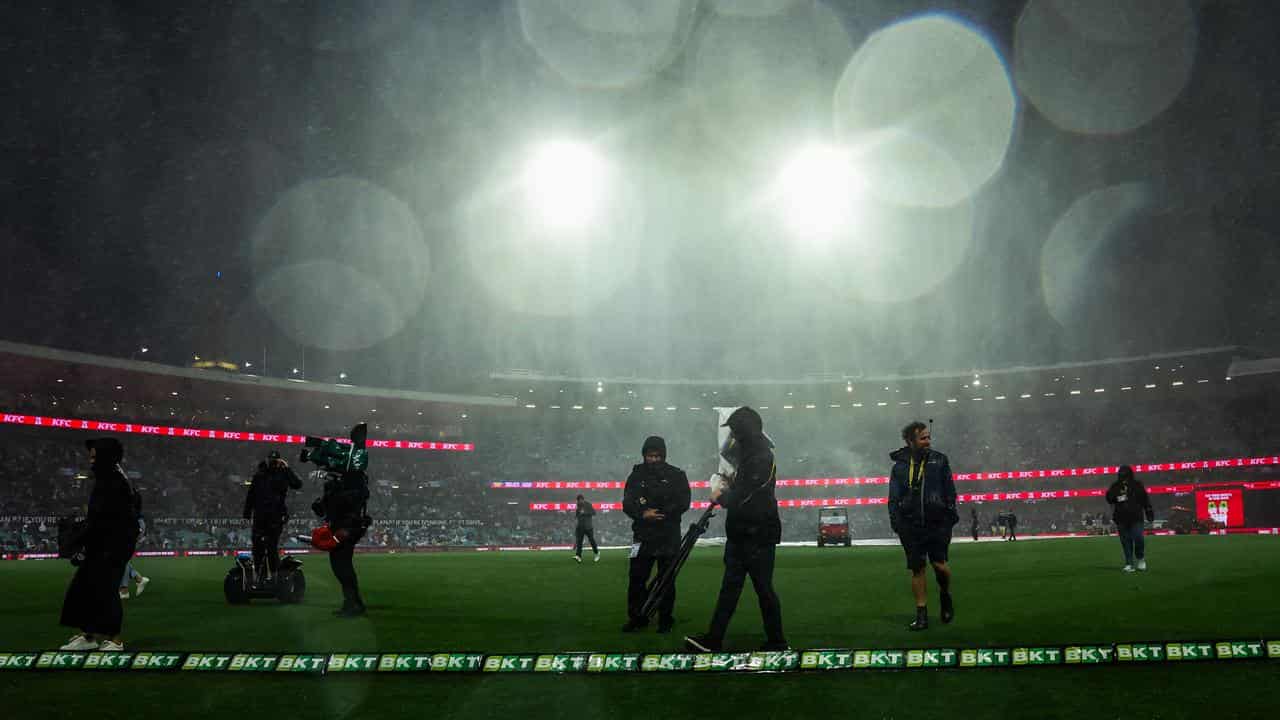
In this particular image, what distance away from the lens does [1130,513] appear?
16.6 m

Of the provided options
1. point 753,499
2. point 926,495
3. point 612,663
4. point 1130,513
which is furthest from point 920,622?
point 1130,513

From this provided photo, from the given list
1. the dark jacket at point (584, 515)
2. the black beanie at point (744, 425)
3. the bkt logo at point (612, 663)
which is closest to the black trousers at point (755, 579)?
the bkt logo at point (612, 663)

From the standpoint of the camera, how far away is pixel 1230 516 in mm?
51594

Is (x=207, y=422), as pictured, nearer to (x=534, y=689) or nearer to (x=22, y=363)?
(x=22, y=363)

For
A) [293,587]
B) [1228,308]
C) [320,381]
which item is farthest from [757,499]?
[1228,308]

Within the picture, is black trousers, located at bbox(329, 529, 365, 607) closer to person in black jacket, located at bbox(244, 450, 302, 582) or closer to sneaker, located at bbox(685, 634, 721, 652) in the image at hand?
person in black jacket, located at bbox(244, 450, 302, 582)

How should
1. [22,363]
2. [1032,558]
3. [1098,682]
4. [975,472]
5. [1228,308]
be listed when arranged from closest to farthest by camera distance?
[1098,682], [1032,558], [22,363], [1228,308], [975,472]

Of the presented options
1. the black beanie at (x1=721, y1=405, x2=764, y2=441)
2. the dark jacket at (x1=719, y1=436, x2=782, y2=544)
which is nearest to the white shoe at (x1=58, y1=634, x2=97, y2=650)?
the dark jacket at (x1=719, y1=436, x2=782, y2=544)

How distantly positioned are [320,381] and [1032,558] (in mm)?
43111

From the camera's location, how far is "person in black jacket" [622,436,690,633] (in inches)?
364

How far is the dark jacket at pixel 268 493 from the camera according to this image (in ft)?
44.5

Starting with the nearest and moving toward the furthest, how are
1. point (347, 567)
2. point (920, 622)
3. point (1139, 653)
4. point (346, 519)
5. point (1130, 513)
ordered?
point (1139, 653) → point (920, 622) → point (346, 519) → point (347, 567) → point (1130, 513)

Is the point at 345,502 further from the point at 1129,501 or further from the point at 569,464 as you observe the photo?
the point at 569,464

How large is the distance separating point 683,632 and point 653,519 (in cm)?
125
